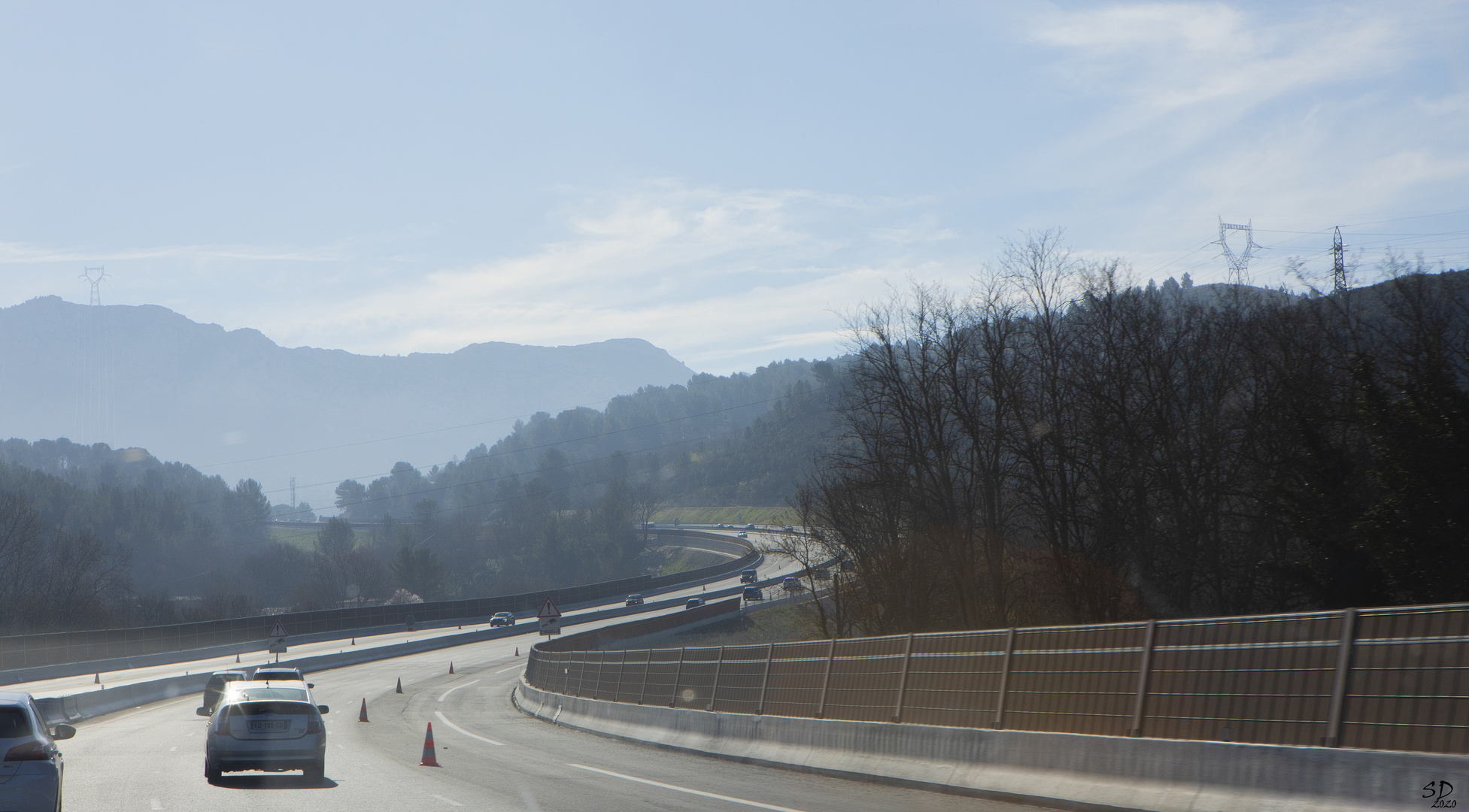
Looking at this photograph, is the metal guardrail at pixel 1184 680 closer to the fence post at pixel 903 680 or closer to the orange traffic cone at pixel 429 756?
the fence post at pixel 903 680

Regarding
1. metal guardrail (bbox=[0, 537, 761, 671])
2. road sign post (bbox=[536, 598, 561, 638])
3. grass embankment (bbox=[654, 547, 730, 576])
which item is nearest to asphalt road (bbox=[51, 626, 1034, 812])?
road sign post (bbox=[536, 598, 561, 638])

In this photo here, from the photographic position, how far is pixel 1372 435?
27.5 meters

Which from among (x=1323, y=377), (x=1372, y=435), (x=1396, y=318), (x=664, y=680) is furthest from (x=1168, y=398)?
(x=664, y=680)

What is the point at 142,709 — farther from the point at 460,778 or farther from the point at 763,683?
the point at 763,683

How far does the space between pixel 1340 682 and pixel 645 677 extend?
56.3 ft

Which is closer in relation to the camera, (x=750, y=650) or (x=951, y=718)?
(x=951, y=718)

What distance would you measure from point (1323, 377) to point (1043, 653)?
99.1 feet

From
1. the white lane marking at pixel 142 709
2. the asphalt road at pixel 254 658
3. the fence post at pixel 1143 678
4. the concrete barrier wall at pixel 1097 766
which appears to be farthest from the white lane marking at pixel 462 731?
the asphalt road at pixel 254 658

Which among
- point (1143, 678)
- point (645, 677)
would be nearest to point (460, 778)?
point (645, 677)

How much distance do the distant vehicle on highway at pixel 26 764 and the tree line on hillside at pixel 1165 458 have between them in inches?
1084

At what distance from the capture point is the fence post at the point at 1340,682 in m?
8.02

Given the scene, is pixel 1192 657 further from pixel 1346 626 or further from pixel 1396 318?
pixel 1396 318

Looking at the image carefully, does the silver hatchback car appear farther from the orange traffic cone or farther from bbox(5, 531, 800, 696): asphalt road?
bbox(5, 531, 800, 696): asphalt road

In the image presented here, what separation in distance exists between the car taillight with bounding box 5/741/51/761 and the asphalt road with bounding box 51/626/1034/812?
3.57 metres
